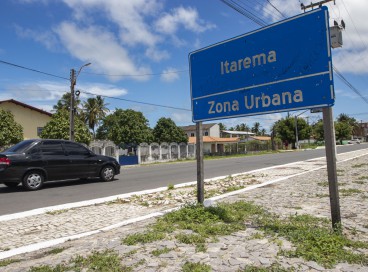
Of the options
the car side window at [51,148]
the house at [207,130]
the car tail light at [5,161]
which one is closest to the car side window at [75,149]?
the car side window at [51,148]

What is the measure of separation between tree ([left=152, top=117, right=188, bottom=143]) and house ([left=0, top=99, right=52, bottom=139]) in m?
18.4

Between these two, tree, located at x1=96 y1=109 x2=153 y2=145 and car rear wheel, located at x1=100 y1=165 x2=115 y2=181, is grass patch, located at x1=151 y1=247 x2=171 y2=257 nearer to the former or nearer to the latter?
car rear wheel, located at x1=100 y1=165 x2=115 y2=181

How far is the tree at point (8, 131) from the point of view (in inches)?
1096

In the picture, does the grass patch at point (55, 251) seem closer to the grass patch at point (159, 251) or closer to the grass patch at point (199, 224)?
the grass patch at point (199, 224)

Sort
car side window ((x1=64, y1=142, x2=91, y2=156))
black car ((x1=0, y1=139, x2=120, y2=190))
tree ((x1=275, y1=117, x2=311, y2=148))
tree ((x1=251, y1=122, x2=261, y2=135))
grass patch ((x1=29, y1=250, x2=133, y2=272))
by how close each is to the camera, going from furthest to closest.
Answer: tree ((x1=251, y1=122, x2=261, y2=135)) < tree ((x1=275, y1=117, x2=311, y2=148)) < car side window ((x1=64, y1=142, x2=91, y2=156)) < black car ((x1=0, y1=139, x2=120, y2=190)) < grass patch ((x1=29, y1=250, x2=133, y2=272))

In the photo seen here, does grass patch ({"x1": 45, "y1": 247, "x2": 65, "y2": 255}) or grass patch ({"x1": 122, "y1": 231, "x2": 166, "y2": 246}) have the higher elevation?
grass patch ({"x1": 122, "y1": 231, "x2": 166, "y2": 246})

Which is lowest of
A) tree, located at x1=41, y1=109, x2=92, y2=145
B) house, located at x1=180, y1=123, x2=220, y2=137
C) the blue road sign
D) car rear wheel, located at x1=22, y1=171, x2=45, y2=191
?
car rear wheel, located at x1=22, y1=171, x2=45, y2=191

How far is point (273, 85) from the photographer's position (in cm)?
511

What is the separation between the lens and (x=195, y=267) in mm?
3486

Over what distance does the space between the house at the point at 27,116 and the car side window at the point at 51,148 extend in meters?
31.0

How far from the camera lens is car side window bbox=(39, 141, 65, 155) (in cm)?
1069

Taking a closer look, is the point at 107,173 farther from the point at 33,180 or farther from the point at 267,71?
the point at 267,71

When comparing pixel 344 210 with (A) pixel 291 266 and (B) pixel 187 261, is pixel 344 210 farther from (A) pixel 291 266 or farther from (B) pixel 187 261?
(B) pixel 187 261

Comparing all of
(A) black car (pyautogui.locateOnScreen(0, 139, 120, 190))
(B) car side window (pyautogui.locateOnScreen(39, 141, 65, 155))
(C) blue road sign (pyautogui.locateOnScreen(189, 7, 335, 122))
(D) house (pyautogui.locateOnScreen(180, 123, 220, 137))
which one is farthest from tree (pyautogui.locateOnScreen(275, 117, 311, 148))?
(C) blue road sign (pyautogui.locateOnScreen(189, 7, 335, 122))
